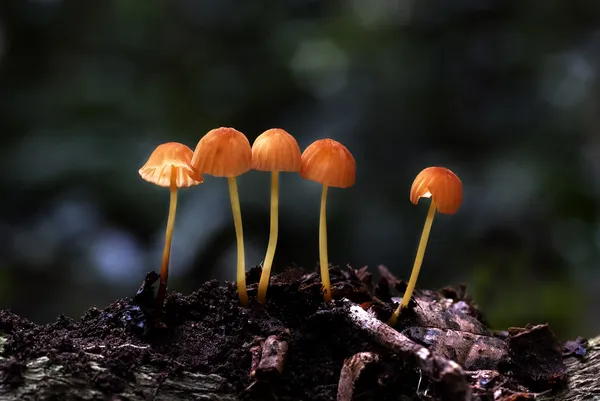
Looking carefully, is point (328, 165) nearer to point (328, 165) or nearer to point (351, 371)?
point (328, 165)

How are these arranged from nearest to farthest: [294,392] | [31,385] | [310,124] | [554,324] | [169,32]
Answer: [31,385], [294,392], [554,324], [310,124], [169,32]

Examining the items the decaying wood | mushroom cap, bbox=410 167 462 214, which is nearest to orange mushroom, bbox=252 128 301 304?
mushroom cap, bbox=410 167 462 214

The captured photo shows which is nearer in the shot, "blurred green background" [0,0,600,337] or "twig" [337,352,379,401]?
"twig" [337,352,379,401]

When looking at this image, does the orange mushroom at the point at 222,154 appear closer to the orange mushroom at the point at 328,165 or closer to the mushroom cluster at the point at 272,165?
the mushroom cluster at the point at 272,165

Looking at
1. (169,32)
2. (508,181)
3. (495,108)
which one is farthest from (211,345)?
(169,32)

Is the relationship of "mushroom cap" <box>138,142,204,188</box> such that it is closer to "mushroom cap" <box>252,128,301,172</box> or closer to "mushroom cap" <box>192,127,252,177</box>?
"mushroom cap" <box>192,127,252,177</box>

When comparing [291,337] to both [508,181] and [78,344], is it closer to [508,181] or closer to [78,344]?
[78,344]
